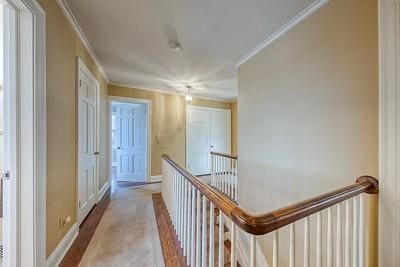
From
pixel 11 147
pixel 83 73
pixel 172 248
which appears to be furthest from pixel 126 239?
pixel 83 73

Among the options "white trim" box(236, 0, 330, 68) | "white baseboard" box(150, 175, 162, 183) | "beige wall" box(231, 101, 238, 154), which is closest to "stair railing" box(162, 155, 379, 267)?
"white trim" box(236, 0, 330, 68)

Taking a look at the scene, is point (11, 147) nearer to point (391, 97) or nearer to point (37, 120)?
point (37, 120)

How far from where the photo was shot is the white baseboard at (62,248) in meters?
1.68

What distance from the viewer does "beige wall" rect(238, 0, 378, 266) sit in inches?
59.7

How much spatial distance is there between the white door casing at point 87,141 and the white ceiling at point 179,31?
20.1 inches

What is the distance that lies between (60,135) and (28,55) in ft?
2.44

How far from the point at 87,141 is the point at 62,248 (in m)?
1.35

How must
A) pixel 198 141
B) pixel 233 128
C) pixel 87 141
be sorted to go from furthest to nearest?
pixel 233 128 < pixel 198 141 < pixel 87 141

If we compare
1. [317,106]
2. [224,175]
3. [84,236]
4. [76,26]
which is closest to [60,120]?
[76,26]

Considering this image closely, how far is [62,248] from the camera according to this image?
1.89 m

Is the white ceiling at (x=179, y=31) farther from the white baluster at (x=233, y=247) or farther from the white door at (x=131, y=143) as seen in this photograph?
the white baluster at (x=233, y=247)

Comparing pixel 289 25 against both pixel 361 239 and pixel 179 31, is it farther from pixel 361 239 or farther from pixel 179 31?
pixel 361 239

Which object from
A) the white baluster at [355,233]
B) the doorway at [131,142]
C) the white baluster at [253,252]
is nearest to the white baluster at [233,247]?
the white baluster at [253,252]

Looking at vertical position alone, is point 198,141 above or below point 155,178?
above
